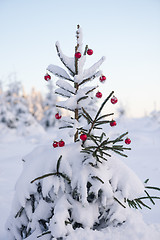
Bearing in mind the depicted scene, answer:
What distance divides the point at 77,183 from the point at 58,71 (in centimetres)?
125

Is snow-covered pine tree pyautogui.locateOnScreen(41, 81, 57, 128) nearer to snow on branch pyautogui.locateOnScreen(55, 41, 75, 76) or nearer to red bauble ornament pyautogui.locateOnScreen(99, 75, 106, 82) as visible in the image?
snow on branch pyautogui.locateOnScreen(55, 41, 75, 76)

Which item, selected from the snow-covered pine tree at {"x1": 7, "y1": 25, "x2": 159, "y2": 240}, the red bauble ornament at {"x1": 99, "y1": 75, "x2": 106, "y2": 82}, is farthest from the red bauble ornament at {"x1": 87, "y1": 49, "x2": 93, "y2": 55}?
the red bauble ornament at {"x1": 99, "y1": 75, "x2": 106, "y2": 82}

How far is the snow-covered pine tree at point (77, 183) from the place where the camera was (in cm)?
177

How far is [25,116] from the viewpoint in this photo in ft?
78.4

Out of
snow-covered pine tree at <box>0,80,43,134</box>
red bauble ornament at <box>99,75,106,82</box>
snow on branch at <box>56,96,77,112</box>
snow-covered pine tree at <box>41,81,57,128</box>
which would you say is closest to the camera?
snow on branch at <box>56,96,77,112</box>

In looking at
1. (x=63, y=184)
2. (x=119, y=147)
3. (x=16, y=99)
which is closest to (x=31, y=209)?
(x=63, y=184)

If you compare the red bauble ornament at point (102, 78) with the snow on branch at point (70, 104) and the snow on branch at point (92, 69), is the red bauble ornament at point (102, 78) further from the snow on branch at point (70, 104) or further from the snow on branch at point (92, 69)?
the snow on branch at point (70, 104)

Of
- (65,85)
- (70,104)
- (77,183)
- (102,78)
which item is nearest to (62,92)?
(65,85)

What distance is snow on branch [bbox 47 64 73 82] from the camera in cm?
208

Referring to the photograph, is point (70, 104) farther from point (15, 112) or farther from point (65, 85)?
point (15, 112)

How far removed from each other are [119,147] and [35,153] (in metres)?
0.99

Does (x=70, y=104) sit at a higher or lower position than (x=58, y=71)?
lower

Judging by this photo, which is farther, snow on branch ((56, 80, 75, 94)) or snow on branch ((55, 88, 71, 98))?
snow on branch ((55, 88, 71, 98))

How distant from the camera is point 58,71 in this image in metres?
2.10
